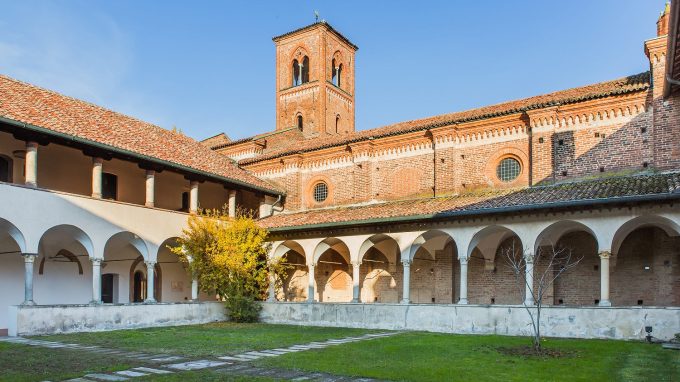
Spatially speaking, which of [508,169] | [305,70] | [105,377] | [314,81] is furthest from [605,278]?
[305,70]

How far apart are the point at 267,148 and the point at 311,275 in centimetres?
1068

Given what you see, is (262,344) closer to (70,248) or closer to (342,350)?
(342,350)

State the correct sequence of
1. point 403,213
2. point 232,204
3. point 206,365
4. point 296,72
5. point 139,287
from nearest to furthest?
point 206,365
point 403,213
point 139,287
point 232,204
point 296,72

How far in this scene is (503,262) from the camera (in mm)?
19297

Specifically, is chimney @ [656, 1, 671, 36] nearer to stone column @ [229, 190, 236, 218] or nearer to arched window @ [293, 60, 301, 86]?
stone column @ [229, 190, 236, 218]

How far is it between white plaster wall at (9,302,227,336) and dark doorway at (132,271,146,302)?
337 centimetres

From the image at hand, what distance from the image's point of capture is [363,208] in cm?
2142

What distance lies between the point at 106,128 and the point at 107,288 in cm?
582

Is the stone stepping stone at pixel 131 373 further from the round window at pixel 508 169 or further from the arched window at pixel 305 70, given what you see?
the arched window at pixel 305 70

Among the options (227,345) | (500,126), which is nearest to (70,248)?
(227,345)

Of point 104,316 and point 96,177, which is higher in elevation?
point 96,177

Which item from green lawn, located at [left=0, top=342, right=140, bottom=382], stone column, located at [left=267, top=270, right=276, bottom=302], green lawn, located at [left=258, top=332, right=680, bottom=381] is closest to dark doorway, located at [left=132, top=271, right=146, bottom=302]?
stone column, located at [left=267, top=270, right=276, bottom=302]

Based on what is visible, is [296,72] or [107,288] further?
[296,72]

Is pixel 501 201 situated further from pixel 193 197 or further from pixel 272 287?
pixel 193 197
